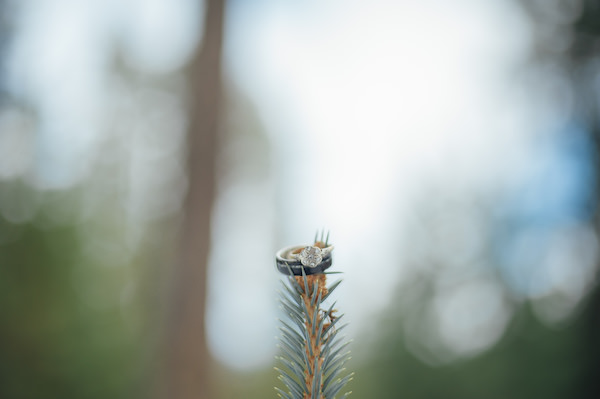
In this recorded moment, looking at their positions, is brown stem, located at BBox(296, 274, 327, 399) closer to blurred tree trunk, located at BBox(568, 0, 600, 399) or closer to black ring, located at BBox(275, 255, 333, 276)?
black ring, located at BBox(275, 255, 333, 276)

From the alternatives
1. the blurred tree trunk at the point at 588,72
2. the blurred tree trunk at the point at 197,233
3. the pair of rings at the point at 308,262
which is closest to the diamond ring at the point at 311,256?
the pair of rings at the point at 308,262

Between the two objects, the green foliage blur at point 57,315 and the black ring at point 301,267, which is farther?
the green foliage blur at point 57,315

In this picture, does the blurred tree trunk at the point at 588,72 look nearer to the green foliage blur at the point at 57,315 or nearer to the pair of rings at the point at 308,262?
the pair of rings at the point at 308,262

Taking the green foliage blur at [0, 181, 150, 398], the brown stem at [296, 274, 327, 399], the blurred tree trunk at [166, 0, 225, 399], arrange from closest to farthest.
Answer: the brown stem at [296, 274, 327, 399]
the blurred tree trunk at [166, 0, 225, 399]
the green foliage blur at [0, 181, 150, 398]

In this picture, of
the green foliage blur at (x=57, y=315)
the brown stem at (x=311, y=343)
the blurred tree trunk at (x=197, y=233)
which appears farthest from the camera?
the green foliage blur at (x=57, y=315)

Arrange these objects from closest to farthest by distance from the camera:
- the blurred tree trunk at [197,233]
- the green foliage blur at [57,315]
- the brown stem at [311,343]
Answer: the brown stem at [311,343]
the blurred tree trunk at [197,233]
the green foliage blur at [57,315]

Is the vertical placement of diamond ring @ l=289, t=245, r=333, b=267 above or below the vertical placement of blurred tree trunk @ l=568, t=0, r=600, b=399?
below

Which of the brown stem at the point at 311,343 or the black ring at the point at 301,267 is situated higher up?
the black ring at the point at 301,267

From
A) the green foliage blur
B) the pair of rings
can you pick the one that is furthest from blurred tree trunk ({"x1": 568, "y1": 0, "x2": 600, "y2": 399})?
the green foliage blur

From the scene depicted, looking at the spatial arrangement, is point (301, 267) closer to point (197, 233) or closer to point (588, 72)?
point (197, 233)
